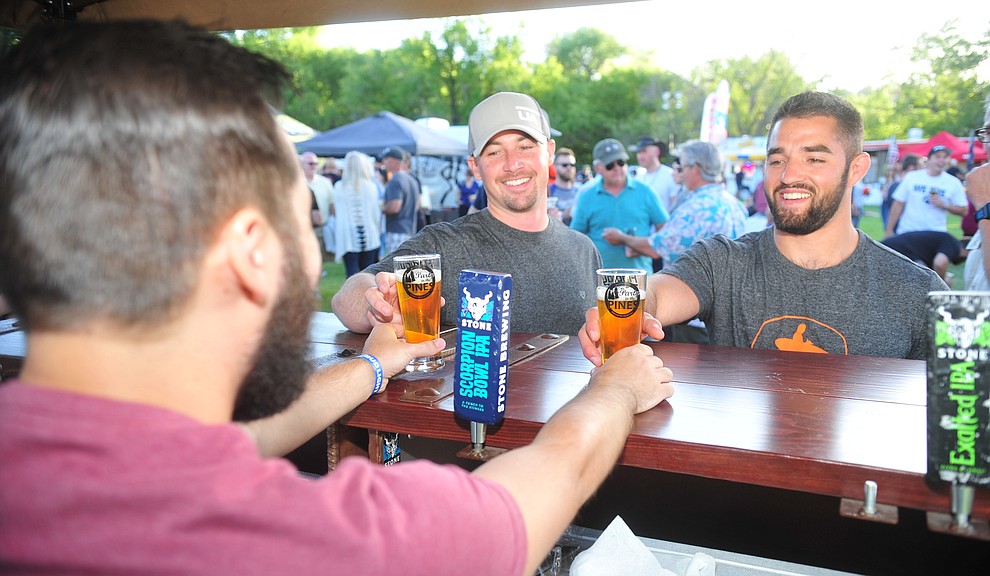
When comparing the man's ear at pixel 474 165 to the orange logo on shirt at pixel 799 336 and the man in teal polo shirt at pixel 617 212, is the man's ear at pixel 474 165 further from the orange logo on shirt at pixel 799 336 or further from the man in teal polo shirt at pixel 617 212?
the man in teal polo shirt at pixel 617 212

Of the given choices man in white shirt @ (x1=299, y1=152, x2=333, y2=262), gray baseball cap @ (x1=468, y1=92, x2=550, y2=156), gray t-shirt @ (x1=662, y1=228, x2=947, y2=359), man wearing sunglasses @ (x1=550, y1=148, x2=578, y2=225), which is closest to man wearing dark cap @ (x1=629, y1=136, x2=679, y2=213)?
man wearing sunglasses @ (x1=550, y1=148, x2=578, y2=225)

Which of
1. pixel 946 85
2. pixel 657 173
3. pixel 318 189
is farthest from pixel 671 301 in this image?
pixel 946 85

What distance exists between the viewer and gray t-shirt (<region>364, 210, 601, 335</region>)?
2.78 m

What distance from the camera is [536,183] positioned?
2885 millimetres

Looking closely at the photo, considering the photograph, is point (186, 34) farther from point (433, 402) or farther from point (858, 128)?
point (858, 128)

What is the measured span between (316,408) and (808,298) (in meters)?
1.66

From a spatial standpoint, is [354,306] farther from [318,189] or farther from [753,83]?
[753,83]

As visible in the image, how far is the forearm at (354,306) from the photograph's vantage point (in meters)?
2.33

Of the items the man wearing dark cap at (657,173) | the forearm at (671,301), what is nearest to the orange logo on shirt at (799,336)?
the forearm at (671,301)

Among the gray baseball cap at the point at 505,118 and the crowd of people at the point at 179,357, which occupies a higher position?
the gray baseball cap at the point at 505,118

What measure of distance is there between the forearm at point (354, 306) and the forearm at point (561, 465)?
122 cm

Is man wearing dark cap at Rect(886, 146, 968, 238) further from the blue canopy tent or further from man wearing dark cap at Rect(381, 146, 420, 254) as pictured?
the blue canopy tent

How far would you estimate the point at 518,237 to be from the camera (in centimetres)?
286

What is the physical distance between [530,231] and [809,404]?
5.21 ft
